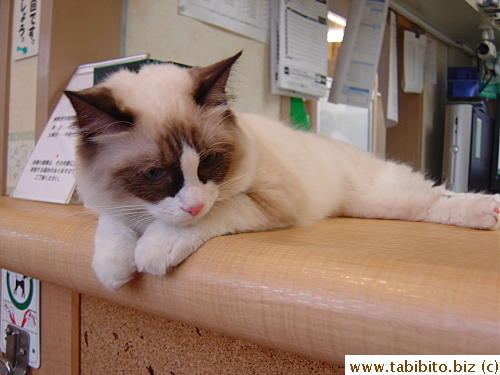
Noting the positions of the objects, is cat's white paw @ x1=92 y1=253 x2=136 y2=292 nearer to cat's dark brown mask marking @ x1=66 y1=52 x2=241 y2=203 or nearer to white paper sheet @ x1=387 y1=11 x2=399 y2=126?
cat's dark brown mask marking @ x1=66 y1=52 x2=241 y2=203

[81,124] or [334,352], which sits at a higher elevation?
[81,124]

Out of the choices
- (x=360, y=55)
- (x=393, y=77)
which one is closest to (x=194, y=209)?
(x=360, y=55)

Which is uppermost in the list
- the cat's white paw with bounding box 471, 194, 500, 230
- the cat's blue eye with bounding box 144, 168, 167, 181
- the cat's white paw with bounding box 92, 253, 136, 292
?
the cat's blue eye with bounding box 144, 168, 167, 181

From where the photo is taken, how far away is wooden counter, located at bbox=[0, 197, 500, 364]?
343 millimetres

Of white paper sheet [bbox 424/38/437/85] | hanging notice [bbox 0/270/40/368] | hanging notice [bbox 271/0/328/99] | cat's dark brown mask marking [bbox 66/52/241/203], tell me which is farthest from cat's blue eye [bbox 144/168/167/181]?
white paper sheet [bbox 424/38/437/85]

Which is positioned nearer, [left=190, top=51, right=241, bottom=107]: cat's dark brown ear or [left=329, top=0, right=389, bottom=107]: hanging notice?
[left=190, top=51, right=241, bottom=107]: cat's dark brown ear

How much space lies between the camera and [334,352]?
1.30ft

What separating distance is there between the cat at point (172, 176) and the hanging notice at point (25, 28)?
54 cm

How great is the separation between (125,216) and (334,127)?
2035mm

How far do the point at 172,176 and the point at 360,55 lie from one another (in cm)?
143

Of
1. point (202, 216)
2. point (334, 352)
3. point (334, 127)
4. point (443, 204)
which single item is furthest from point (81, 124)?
point (334, 127)

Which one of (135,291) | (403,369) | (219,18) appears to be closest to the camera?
(403,369)

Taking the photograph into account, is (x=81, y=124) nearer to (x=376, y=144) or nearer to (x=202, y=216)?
(x=202, y=216)

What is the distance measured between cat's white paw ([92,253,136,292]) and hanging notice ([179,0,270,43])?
3.01ft
